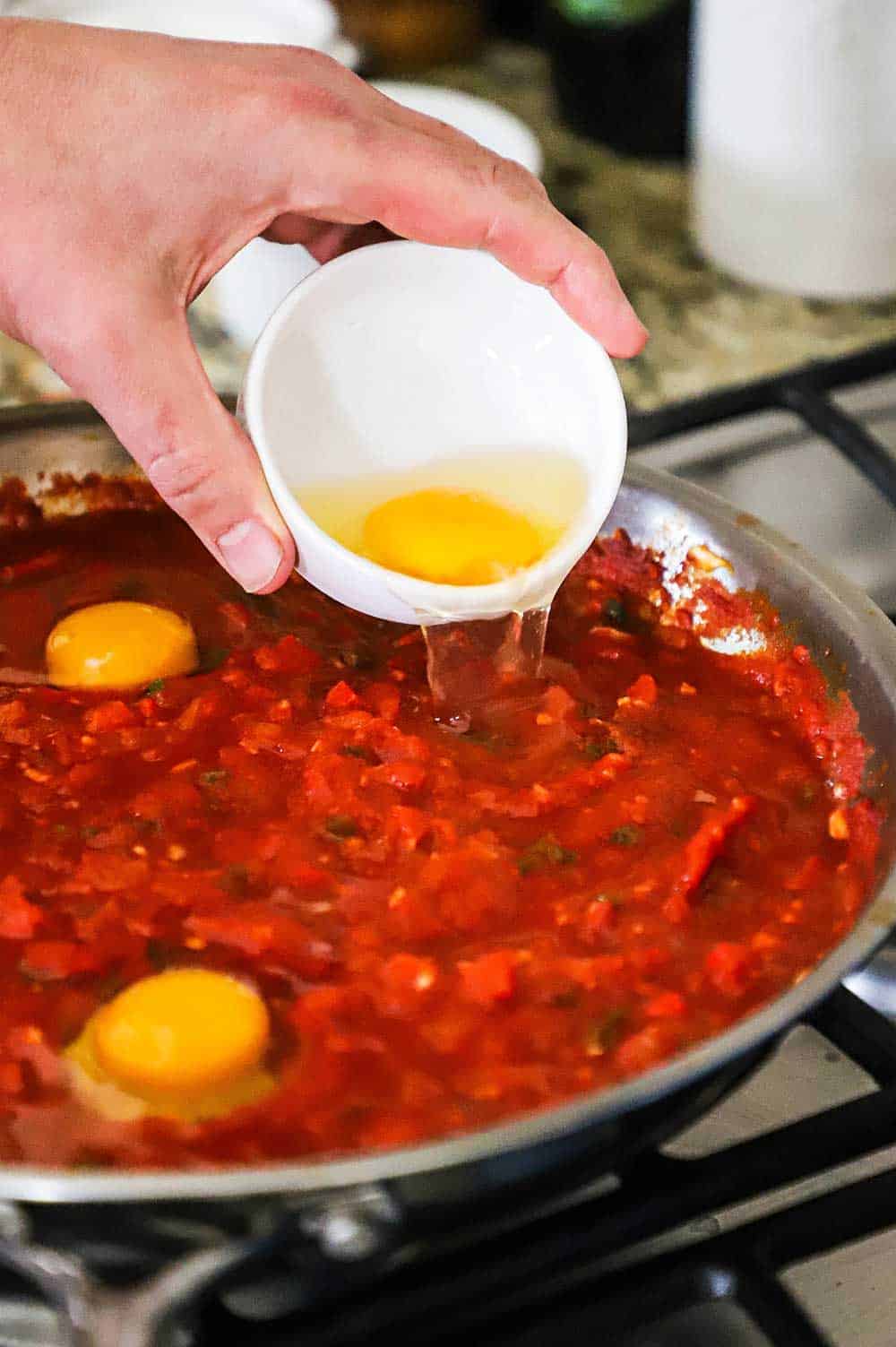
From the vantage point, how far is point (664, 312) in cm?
295

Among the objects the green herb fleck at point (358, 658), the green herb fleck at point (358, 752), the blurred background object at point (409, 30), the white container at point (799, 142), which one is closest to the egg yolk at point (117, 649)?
the green herb fleck at point (358, 658)

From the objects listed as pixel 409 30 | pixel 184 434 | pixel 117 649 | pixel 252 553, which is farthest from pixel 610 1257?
pixel 409 30

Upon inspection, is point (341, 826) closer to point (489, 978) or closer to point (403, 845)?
point (403, 845)

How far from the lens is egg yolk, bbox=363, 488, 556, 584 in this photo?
1.86m

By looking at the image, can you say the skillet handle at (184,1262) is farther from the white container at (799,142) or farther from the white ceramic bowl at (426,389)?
the white container at (799,142)

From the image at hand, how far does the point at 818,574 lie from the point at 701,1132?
67 cm

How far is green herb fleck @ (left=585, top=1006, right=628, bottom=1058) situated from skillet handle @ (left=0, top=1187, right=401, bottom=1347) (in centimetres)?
35

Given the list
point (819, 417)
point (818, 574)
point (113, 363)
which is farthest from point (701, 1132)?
point (819, 417)

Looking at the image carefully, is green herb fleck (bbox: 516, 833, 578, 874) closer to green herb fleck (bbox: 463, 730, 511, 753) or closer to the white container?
green herb fleck (bbox: 463, 730, 511, 753)

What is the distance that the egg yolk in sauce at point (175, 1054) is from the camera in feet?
4.83

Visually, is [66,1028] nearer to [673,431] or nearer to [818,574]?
[818,574]

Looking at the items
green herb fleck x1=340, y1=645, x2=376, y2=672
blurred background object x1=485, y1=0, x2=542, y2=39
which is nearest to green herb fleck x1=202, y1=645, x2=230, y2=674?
green herb fleck x1=340, y1=645, x2=376, y2=672

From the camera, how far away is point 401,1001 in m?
1.58

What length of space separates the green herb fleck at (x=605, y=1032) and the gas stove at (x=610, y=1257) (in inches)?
4.2
